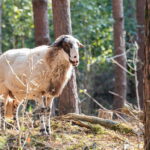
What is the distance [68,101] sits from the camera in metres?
10.1

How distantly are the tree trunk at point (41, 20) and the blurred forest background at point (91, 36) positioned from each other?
8.80 ft

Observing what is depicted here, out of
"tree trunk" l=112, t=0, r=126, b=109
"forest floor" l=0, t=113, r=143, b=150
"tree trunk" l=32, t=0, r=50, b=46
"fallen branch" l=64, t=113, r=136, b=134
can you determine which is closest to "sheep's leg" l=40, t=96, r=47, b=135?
"forest floor" l=0, t=113, r=143, b=150

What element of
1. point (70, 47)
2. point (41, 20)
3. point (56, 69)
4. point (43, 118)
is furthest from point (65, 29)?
point (43, 118)

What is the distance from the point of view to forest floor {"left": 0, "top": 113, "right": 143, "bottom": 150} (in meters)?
6.59

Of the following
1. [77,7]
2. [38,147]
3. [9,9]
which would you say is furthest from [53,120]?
[9,9]

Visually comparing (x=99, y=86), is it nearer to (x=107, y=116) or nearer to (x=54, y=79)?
(x=107, y=116)

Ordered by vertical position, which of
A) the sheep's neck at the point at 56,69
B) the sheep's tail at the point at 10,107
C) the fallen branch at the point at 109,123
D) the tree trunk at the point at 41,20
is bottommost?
the fallen branch at the point at 109,123

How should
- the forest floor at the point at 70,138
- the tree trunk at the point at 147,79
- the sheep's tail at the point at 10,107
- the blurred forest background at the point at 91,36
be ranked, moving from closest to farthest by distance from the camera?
the tree trunk at the point at 147,79 → the forest floor at the point at 70,138 → the sheep's tail at the point at 10,107 → the blurred forest background at the point at 91,36

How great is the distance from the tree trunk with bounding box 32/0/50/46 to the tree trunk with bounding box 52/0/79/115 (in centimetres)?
121

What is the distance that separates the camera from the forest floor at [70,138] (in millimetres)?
6590

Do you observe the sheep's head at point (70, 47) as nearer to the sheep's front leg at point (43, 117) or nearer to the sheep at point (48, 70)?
the sheep at point (48, 70)

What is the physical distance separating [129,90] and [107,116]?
11491 mm

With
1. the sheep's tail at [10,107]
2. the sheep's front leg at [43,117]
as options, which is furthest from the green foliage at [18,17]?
the sheep's front leg at [43,117]

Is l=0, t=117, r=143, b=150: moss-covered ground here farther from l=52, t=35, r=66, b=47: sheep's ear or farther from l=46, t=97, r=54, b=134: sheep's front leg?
l=52, t=35, r=66, b=47: sheep's ear
